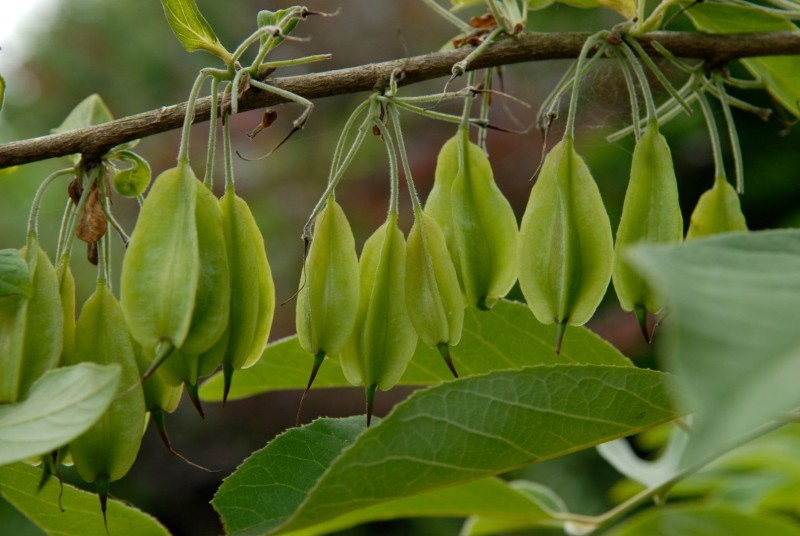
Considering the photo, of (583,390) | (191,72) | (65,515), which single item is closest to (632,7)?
(583,390)

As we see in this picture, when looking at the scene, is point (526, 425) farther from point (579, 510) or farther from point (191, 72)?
point (191, 72)

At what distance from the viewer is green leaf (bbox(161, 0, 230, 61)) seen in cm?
105

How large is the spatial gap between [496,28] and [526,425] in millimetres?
568

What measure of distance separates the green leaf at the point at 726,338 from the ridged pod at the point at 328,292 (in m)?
0.52

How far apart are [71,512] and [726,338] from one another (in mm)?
964

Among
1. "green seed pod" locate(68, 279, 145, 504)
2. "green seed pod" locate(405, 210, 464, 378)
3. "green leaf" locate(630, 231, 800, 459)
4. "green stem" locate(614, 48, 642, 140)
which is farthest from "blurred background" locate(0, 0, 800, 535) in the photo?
"green leaf" locate(630, 231, 800, 459)

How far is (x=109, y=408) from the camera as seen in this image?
0.97 m

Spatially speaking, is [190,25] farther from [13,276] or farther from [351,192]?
[351,192]

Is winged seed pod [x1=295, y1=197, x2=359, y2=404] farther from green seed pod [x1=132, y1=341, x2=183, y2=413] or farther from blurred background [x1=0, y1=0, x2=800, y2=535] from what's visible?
blurred background [x1=0, y1=0, x2=800, y2=535]

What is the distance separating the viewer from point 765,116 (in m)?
1.38

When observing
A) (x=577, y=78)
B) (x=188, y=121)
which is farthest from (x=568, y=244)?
(x=188, y=121)

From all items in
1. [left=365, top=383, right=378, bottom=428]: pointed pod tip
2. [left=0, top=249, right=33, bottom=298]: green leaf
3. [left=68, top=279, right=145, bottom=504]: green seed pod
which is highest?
[left=0, top=249, right=33, bottom=298]: green leaf

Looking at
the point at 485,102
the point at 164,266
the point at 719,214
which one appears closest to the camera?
the point at 164,266

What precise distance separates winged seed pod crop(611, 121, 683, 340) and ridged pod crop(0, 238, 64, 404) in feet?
2.22
